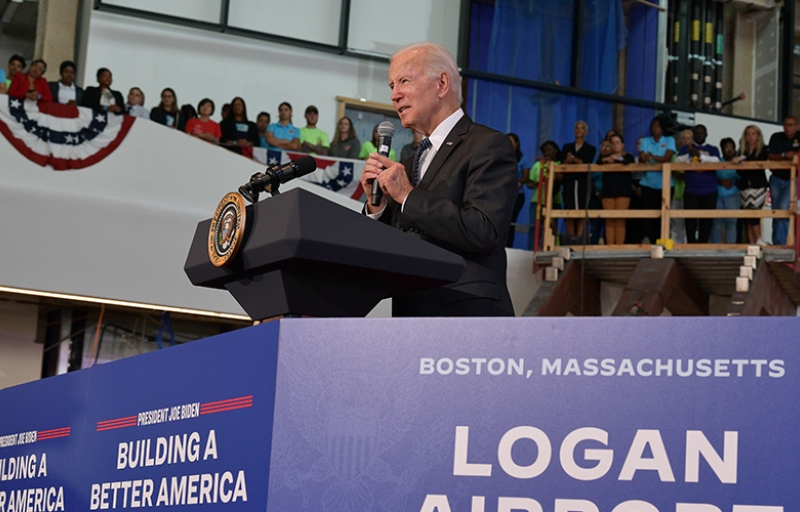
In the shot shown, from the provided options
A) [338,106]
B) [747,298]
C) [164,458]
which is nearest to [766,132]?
[747,298]

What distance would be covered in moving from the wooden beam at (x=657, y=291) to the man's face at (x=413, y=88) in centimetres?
681

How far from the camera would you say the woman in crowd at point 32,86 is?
26.3ft

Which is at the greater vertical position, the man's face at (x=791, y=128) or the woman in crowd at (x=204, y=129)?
the man's face at (x=791, y=128)

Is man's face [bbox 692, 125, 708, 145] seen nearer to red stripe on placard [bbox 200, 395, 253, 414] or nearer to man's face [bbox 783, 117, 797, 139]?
man's face [bbox 783, 117, 797, 139]

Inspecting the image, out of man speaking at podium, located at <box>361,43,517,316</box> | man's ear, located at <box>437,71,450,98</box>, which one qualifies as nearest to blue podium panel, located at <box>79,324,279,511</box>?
man speaking at podium, located at <box>361,43,517,316</box>

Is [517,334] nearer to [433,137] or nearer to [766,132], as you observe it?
[433,137]

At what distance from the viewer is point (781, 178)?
934cm

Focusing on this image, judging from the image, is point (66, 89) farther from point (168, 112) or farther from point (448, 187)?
Answer: point (448, 187)

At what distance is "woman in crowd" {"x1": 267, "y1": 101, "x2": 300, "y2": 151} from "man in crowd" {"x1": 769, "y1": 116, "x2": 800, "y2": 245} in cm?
398

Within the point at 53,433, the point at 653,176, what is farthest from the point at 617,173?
the point at 53,433

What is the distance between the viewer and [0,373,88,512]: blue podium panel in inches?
68.1

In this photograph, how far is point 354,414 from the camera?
52.0 inches

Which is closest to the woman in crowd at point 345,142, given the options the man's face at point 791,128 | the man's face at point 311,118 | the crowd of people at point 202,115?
the crowd of people at point 202,115

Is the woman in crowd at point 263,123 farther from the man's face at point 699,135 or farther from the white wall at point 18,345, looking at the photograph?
the man's face at point 699,135
